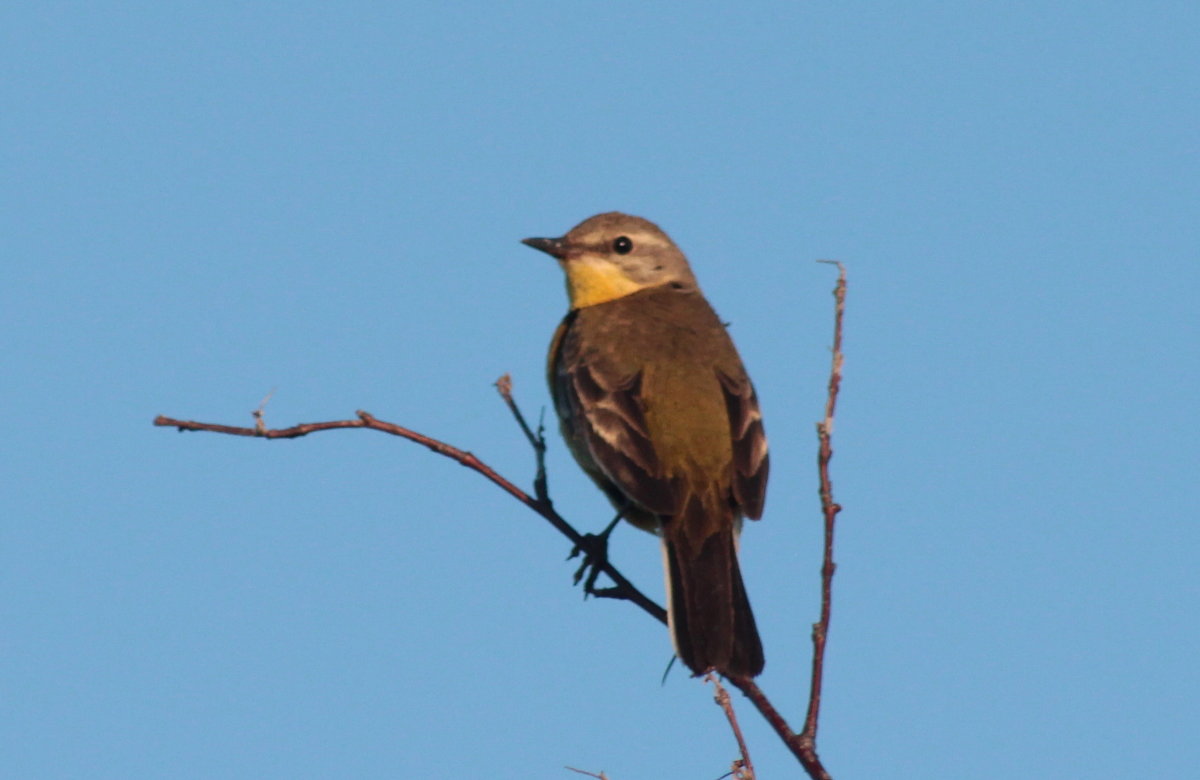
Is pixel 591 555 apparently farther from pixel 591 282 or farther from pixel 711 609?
pixel 591 282

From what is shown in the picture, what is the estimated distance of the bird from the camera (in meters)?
6.42

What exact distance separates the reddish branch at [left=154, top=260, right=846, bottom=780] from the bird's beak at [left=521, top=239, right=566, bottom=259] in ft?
9.77

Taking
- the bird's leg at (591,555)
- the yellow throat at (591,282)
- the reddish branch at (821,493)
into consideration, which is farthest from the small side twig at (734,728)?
the yellow throat at (591,282)

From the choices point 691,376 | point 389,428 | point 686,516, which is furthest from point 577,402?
point 389,428

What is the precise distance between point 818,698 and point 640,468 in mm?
2663

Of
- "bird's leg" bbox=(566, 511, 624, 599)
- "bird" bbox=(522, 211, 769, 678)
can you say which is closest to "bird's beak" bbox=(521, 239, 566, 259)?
"bird" bbox=(522, 211, 769, 678)

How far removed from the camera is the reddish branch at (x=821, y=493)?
4559mm

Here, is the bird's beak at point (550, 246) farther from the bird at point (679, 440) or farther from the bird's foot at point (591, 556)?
the bird's foot at point (591, 556)

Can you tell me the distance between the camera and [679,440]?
7.36 meters

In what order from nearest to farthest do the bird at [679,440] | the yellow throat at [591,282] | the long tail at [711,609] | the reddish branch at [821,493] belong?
the reddish branch at [821,493] < the long tail at [711,609] < the bird at [679,440] < the yellow throat at [591,282]

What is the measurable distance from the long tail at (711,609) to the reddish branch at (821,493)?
141 millimetres

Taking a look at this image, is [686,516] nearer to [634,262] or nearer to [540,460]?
[540,460]

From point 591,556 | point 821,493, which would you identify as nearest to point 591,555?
point 591,556

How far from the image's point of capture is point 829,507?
16.4ft
